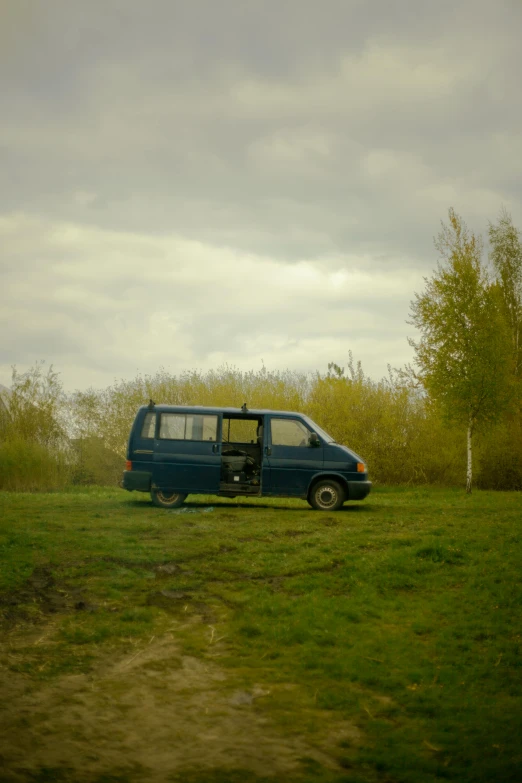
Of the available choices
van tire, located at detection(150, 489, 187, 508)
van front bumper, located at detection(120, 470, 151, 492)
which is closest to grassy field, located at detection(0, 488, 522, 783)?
van front bumper, located at detection(120, 470, 151, 492)

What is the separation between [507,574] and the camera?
29.7 feet

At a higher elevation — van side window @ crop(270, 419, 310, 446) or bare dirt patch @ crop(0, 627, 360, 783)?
van side window @ crop(270, 419, 310, 446)

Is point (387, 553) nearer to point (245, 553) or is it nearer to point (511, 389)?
point (245, 553)

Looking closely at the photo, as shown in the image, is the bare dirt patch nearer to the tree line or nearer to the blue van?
the blue van

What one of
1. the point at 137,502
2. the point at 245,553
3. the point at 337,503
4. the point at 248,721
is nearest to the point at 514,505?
the point at 337,503

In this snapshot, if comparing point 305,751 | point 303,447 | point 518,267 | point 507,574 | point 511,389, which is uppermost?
point 518,267

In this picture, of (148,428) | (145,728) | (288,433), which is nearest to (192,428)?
(148,428)

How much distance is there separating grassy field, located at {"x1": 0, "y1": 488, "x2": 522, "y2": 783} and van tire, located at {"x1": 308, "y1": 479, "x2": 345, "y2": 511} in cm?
398

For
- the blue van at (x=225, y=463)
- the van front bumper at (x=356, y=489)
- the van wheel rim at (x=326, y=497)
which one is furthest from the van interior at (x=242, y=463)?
the van front bumper at (x=356, y=489)

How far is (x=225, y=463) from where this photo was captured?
16.2 metres

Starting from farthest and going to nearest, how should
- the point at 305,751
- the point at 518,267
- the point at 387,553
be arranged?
the point at 518,267 → the point at 387,553 → the point at 305,751

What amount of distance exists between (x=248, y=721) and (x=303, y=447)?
35.5 ft

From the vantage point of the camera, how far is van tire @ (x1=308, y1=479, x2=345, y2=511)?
1595 cm

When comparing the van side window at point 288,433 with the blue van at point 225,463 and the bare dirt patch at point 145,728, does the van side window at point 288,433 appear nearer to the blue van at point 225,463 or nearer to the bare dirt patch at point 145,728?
the blue van at point 225,463
